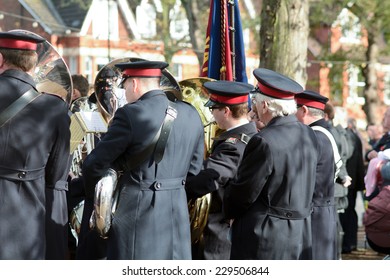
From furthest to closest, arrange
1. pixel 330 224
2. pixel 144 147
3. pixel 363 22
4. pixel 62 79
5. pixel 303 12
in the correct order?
pixel 363 22 → pixel 303 12 → pixel 330 224 → pixel 62 79 → pixel 144 147

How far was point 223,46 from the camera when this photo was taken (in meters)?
9.60

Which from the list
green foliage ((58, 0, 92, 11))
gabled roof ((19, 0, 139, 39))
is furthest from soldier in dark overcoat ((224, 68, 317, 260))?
gabled roof ((19, 0, 139, 39))

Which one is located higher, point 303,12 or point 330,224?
point 303,12

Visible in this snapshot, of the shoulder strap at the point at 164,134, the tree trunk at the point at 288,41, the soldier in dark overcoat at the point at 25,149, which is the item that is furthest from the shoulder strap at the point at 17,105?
the tree trunk at the point at 288,41

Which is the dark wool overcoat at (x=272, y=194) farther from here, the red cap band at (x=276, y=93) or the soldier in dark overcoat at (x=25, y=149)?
the soldier in dark overcoat at (x=25, y=149)

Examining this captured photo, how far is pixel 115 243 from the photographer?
6367mm

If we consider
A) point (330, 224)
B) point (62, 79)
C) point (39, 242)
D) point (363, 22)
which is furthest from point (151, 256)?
point (363, 22)

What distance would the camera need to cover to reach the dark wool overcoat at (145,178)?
6199 millimetres

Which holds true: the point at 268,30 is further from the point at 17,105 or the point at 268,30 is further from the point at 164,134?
the point at 17,105

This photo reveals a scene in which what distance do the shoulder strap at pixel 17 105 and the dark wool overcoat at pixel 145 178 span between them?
53 cm

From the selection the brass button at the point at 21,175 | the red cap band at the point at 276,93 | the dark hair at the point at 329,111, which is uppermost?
the red cap band at the point at 276,93

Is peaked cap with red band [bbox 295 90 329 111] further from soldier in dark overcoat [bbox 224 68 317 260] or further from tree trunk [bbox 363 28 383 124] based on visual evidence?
tree trunk [bbox 363 28 383 124]
